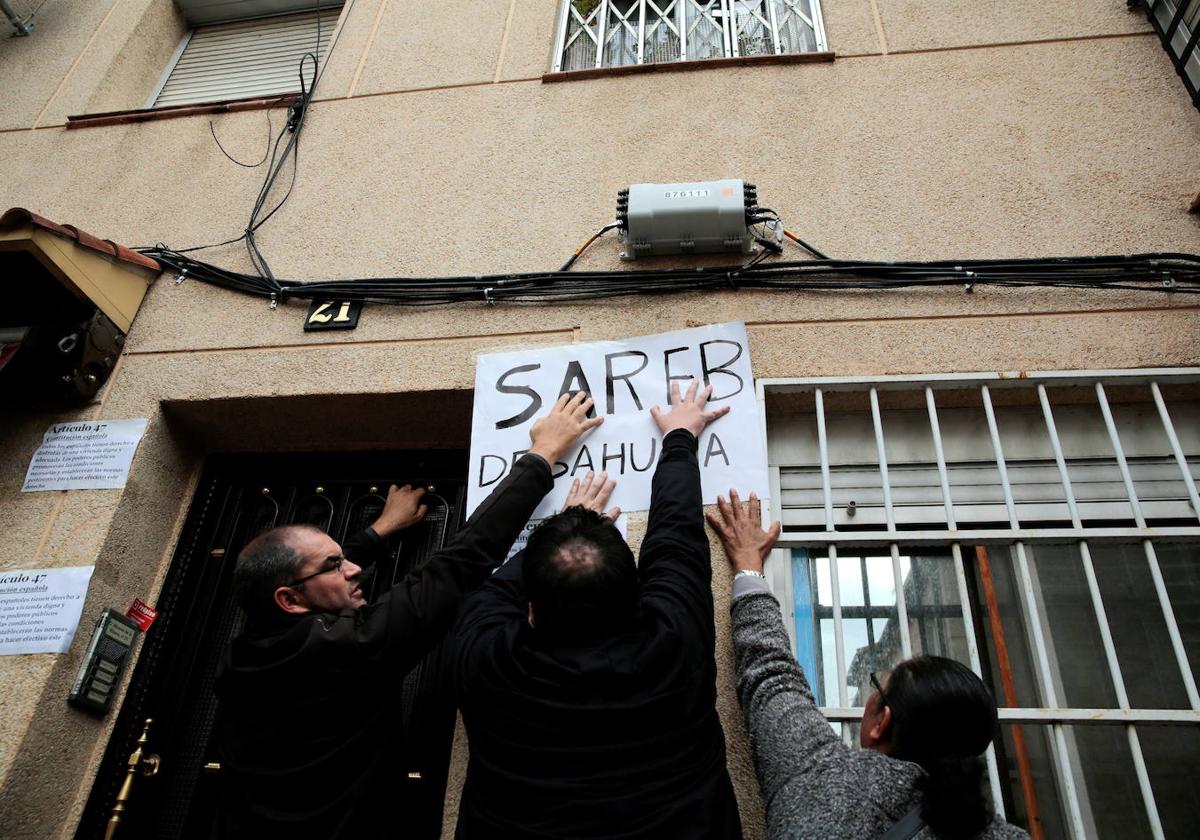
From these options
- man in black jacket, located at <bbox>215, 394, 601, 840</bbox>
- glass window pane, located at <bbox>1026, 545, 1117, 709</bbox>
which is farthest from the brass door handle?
glass window pane, located at <bbox>1026, 545, 1117, 709</bbox>

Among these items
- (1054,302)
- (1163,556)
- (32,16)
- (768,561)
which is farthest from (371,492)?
(32,16)

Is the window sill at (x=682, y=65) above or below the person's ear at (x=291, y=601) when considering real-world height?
above

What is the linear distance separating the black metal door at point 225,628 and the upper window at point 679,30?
234 centimetres

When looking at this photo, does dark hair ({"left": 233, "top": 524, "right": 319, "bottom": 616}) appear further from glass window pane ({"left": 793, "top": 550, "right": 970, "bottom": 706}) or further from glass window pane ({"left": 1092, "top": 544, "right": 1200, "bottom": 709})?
glass window pane ({"left": 1092, "top": 544, "right": 1200, "bottom": 709})

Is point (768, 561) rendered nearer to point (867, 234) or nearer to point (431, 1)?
point (867, 234)

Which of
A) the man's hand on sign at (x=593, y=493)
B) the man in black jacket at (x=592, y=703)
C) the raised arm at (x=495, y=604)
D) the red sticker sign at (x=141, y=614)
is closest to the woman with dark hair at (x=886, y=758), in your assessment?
the man in black jacket at (x=592, y=703)

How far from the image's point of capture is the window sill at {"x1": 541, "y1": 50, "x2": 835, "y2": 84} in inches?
136

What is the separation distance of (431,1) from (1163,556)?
171 inches

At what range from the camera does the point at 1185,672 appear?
200 centimetres

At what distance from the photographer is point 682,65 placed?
3.57 metres

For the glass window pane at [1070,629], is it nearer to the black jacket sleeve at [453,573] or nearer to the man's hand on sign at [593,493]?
the man's hand on sign at [593,493]

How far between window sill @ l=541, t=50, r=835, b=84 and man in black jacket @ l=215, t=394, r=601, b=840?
2424 millimetres

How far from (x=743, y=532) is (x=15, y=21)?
556 centimetres

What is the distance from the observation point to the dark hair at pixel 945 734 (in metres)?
1.34
